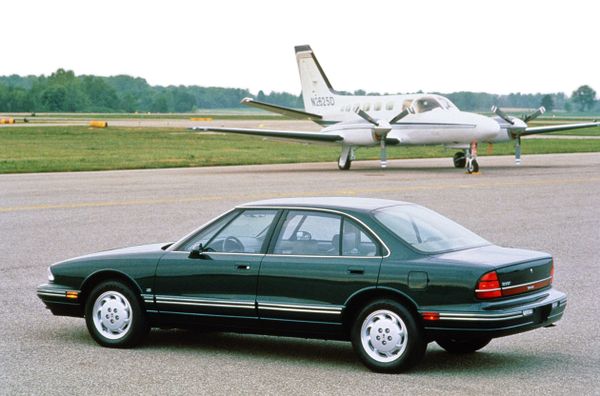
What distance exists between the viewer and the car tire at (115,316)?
8.30 metres

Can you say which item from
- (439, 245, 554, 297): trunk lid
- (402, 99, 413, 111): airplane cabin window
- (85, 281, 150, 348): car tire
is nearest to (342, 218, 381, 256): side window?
(439, 245, 554, 297): trunk lid

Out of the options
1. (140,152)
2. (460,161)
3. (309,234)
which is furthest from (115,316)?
(140,152)

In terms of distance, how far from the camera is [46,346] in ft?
27.6

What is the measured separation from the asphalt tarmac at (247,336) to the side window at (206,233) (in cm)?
89

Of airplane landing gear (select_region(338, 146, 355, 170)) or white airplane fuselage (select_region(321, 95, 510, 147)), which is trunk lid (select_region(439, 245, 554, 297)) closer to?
white airplane fuselage (select_region(321, 95, 510, 147))

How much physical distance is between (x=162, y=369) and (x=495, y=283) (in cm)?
259

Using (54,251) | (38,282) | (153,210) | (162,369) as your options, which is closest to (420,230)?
(162,369)

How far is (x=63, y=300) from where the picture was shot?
853 cm

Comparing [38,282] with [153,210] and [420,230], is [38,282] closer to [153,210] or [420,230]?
[420,230]

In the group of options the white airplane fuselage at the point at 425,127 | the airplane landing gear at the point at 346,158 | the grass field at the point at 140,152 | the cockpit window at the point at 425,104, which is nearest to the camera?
the white airplane fuselage at the point at 425,127

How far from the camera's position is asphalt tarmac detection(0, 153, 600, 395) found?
23.7ft

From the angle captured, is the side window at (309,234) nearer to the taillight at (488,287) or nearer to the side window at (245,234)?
the side window at (245,234)

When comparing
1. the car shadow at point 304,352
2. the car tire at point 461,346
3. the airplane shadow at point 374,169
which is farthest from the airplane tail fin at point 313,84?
the car tire at point 461,346

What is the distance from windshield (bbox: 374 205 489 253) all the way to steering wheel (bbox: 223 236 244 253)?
1.14 meters
